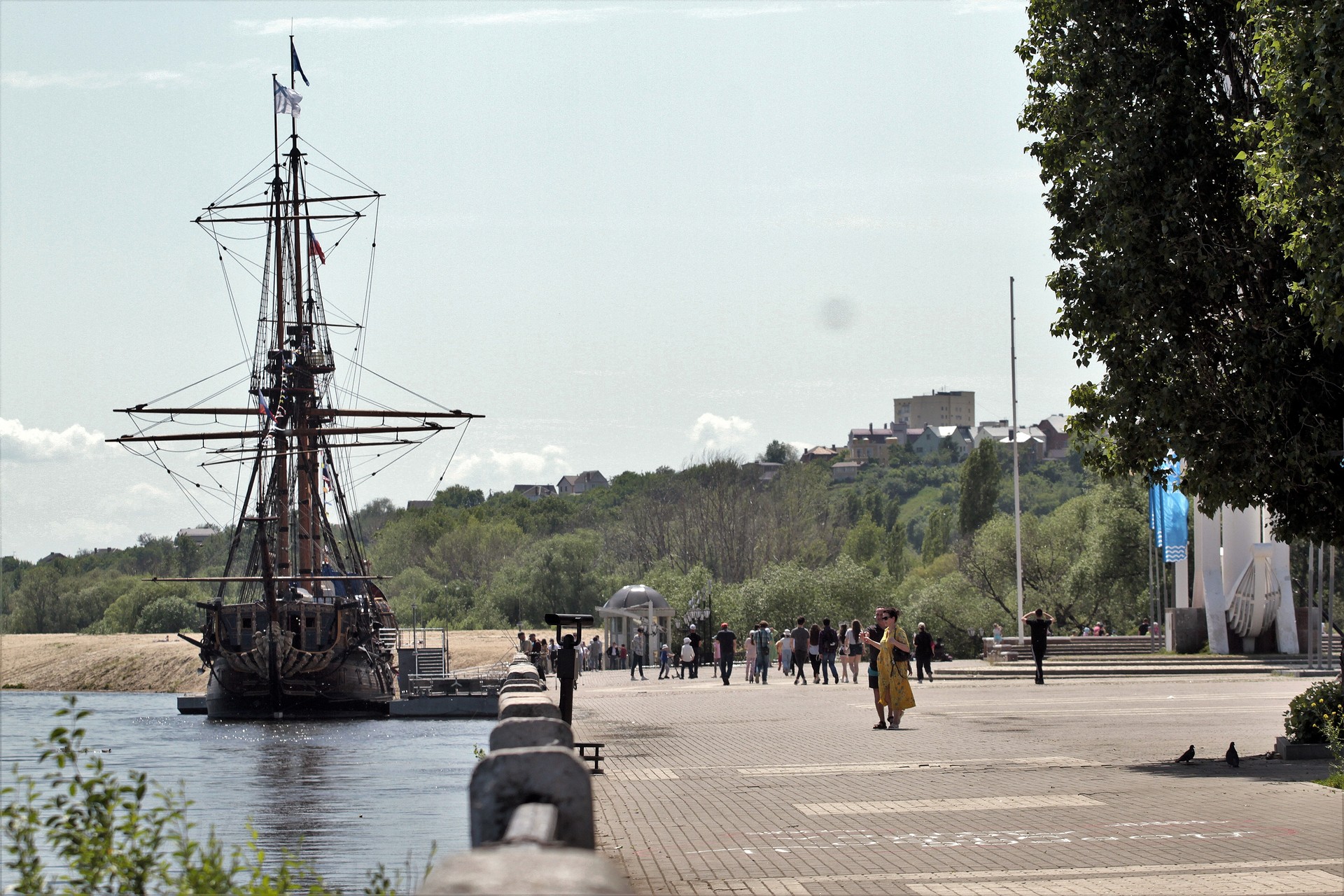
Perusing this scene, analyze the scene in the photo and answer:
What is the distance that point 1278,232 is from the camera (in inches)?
612

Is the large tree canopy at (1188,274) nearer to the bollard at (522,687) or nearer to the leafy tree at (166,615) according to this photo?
the bollard at (522,687)

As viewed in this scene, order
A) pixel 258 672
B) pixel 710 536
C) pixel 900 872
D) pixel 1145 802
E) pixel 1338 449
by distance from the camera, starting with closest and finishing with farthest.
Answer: pixel 900 872
pixel 1145 802
pixel 1338 449
pixel 258 672
pixel 710 536

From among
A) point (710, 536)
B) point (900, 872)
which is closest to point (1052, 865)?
point (900, 872)

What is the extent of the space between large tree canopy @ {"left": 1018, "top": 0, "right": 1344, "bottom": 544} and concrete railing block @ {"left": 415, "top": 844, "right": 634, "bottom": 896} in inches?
531

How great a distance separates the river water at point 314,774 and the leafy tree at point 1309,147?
894 centimetres

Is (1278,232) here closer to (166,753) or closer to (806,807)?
→ (806,807)

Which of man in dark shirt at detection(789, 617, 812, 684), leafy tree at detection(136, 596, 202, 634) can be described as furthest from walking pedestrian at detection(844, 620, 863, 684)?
leafy tree at detection(136, 596, 202, 634)

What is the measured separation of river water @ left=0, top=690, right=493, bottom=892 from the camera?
49.5 feet

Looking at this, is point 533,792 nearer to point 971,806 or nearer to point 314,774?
point 971,806

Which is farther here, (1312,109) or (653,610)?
(653,610)

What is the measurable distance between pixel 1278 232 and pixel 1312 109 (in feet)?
8.47

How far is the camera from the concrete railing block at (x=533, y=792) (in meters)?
4.49

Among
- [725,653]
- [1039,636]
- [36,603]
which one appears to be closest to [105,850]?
[1039,636]

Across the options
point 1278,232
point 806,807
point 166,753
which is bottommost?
point 166,753
